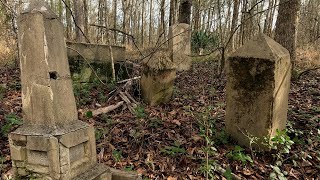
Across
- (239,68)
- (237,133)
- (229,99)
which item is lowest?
(237,133)

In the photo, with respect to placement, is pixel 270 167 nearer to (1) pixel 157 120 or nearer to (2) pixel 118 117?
(1) pixel 157 120

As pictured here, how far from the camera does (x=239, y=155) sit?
3.57m

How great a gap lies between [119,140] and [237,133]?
1727 millimetres

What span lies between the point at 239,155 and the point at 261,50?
4.70 feet

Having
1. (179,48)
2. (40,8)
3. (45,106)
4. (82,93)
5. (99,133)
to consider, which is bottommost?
(99,133)

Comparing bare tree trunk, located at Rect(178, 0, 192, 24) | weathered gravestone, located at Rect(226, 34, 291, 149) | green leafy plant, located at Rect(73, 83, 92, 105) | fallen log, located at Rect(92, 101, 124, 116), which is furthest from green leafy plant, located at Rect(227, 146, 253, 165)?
bare tree trunk, located at Rect(178, 0, 192, 24)

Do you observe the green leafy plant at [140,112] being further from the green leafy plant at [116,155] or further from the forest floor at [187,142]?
the green leafy plant at [116,155]

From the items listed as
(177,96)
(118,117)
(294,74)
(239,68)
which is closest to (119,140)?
(118,117)

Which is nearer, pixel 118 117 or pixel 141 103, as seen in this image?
pixel 118 117

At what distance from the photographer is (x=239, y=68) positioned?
12.6 ft

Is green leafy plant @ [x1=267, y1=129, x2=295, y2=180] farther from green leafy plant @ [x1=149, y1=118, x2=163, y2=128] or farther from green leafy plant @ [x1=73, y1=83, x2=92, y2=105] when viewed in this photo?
green leafy plant @ [x1=73, y1=83, x2=92, y2=105]

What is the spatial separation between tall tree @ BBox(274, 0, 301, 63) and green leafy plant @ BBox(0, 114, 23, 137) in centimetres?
626

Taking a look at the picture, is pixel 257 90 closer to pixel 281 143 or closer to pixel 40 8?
pixel 281 143

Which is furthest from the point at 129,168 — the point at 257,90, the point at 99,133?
the point at 257,90
